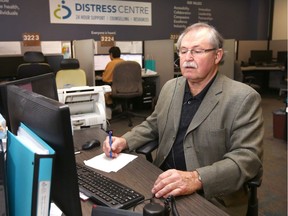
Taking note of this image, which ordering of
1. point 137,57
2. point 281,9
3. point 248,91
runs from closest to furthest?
point 248,91
point 137,57
point 281,9

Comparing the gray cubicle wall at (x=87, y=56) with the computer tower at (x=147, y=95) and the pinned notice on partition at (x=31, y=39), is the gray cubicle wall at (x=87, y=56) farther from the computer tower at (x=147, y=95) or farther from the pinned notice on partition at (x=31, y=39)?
the computer tower at (x=147, y=95)

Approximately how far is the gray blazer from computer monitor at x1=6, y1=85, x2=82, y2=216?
66 cm

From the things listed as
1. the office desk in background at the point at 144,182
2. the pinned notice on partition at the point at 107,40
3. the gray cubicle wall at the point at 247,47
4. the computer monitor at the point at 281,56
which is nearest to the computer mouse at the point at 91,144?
the office desk in background at the point at 144,182

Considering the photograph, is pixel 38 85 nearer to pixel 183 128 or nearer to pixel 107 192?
pixel 107 192

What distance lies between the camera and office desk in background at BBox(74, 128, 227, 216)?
989 millimetres

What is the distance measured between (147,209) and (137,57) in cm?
531

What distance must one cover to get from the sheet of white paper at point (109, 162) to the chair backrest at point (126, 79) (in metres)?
3.21

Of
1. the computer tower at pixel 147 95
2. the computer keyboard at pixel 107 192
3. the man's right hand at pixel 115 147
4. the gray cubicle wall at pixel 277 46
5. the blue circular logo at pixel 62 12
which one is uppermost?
the blue circular logo at pixel 62 12

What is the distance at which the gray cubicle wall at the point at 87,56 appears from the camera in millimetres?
4715

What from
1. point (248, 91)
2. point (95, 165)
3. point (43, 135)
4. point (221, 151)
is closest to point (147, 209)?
point (43, 135)

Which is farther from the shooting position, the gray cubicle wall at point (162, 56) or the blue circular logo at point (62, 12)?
the blue circular logo at point (62, 12)

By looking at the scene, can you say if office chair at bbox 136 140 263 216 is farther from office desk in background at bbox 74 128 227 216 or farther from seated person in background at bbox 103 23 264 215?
office desk in background at bbox 74 128 227 216

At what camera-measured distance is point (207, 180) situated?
1182 millimetres

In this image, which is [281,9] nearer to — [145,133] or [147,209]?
[145,133]
